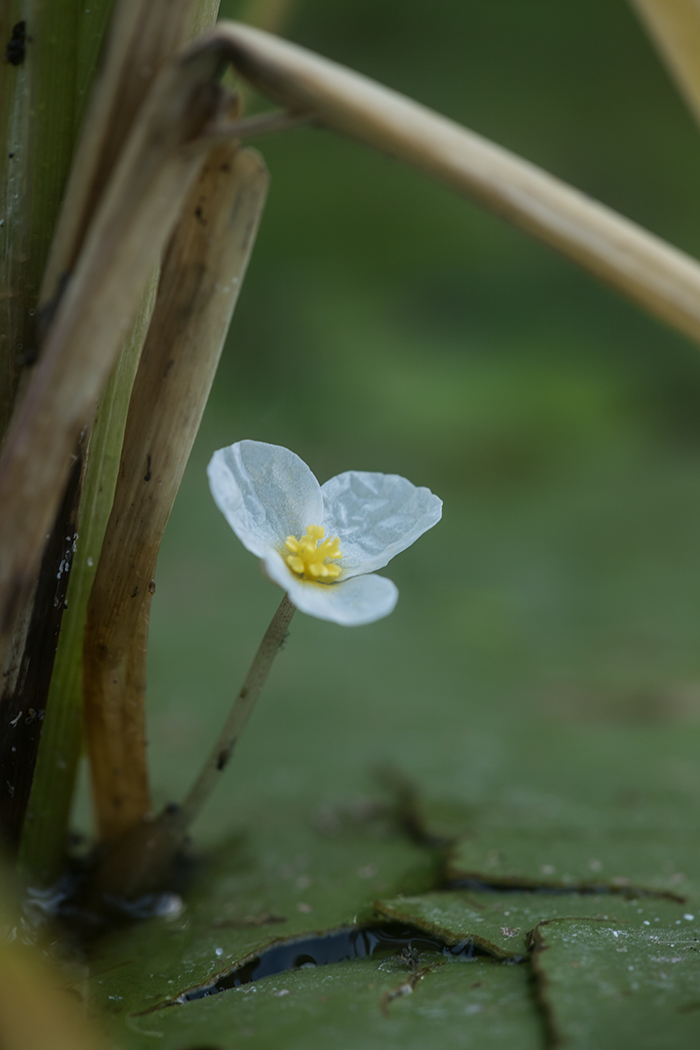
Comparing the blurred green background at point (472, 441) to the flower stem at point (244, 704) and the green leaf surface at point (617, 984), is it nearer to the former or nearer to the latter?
the flower stem at point (244, 704)

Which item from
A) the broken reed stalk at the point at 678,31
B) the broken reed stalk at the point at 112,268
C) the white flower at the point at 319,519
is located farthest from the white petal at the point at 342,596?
the broken reed stalk at the point at 678,31

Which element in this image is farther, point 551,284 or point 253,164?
point 551,284

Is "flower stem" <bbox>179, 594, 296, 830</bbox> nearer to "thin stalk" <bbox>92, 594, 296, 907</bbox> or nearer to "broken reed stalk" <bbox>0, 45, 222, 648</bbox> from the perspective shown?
"thin stalk" <bbox>92, 594, 296, 907</bbox>

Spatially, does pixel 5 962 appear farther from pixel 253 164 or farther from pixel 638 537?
pixel 638 537

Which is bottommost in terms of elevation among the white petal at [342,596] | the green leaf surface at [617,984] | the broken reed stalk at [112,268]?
the green leaf surface at [617,984]

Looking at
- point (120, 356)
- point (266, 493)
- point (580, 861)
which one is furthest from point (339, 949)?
point (120, 356)

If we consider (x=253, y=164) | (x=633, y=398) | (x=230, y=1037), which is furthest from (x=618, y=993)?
(x=633, y=398)

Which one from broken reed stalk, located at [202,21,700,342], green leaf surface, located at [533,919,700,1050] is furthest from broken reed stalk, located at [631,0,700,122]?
green leaf surface, located at [533,919,700,1050]

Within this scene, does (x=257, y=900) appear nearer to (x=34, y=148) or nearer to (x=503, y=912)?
(x=503, y=912)
